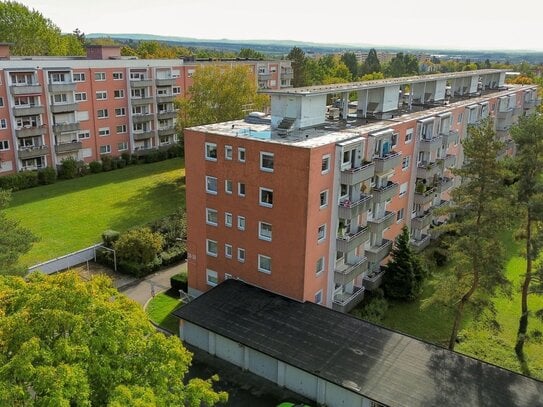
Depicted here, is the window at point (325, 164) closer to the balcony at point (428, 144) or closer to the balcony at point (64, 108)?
the balcony at point (428, 144)

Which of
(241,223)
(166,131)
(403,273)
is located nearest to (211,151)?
(241,223)

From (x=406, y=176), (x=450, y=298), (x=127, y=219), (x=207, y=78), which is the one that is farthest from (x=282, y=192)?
(x=207, y=78)

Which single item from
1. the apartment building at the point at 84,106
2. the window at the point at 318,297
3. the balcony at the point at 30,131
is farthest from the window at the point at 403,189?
the balcony at the point at 30,131

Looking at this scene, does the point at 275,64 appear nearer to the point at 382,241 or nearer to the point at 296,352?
the point at 382,241

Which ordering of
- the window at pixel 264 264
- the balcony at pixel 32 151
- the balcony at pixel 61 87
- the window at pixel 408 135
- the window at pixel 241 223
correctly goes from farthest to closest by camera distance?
the balcony at pixel 61 87 < the balcony at pixel 32 151 < the window at pixel 408 135 < the window at pixel 241 223 < the window at pixel 264 264

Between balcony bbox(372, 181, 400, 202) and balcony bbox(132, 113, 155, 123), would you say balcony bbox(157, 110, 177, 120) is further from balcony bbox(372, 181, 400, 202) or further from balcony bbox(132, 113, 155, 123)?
balcony bbox(372, 181, 400, 202)

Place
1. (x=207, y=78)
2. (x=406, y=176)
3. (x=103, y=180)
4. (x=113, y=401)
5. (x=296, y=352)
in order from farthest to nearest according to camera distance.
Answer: (x=103, y=180) → (x=207, y=78) → (x=406, y=176) → (x=296, y=352) → (x=113, y=401)
